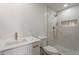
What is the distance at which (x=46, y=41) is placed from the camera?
1209 mm

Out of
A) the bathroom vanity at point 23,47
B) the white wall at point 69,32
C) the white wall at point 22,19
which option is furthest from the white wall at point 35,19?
the white wall at point 69,32

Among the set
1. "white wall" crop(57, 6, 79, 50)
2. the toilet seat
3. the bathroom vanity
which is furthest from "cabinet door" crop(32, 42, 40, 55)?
"white wall" crop(57, 6, 79, 50)

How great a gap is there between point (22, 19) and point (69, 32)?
2.22 ft

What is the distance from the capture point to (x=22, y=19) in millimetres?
1164

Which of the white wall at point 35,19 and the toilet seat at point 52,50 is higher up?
the white wall at point 35,19

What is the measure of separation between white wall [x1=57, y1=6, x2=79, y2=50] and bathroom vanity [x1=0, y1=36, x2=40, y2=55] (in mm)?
347

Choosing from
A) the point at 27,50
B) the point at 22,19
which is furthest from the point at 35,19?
the point at 27,50

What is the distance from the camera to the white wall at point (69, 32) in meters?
1.17

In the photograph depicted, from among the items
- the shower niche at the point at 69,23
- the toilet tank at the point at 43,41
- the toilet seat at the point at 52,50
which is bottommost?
the toilet seat at the point at 52,50

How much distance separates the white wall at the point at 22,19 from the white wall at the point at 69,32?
25 cm

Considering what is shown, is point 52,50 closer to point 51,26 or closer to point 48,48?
point 48,48

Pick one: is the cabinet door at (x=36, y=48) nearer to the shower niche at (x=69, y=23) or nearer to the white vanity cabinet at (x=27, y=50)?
the white vanity cabinet at (x=27, y=50)
